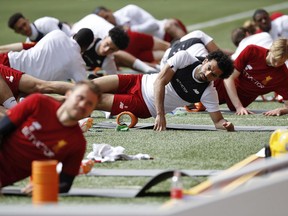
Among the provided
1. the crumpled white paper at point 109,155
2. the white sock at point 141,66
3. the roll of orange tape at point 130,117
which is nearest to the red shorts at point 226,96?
the roll of orange tape at point 130,117

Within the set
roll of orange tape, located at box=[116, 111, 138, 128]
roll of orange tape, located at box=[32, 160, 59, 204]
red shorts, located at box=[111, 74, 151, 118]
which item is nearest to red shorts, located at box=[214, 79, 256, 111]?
red shorts, located at box=[111, 74, 151, 118]

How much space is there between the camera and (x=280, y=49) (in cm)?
1017

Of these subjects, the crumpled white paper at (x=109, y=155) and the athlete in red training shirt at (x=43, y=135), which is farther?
the crumpled white paper at (x=109, y=155)

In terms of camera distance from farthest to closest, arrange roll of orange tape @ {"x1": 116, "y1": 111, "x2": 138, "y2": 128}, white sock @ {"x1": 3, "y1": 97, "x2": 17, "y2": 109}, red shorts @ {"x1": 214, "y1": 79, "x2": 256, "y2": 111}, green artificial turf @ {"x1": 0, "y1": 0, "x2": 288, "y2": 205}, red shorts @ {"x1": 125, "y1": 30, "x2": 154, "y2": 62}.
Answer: red shorts @ {"x1": 125, "y1": 30, "x2": 154, "y2": 62} < red shorts @ {"x1": 214, "y1": 79, "x2": 256, "y2": 111} < roll of orange tape @ {"x1": 116, "y1": 111, "x2": 138, "y2": 128} < white sock @ {"x1": 3, "y1": 97, "x2": 17, "y2": 109} < green artificial turf @ {"x1": 0, "y1": 0, "x2": 288, "y2": 205}

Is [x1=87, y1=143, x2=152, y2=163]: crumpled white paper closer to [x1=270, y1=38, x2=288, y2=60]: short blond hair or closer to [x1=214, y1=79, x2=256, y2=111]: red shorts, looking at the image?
[x1=270, y1=38, x2=288, y2=60]: short blond hair

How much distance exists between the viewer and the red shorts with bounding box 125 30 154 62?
50.1 feet

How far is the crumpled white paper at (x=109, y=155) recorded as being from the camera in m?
7.82

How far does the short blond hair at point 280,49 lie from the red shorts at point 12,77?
8.92 ft

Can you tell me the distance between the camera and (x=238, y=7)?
23.7 meters

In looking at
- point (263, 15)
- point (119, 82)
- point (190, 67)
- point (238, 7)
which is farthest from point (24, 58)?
point (238, 7)

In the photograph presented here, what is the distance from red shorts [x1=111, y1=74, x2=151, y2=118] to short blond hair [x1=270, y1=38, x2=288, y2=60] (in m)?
1.50

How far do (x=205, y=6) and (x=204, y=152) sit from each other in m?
16.2

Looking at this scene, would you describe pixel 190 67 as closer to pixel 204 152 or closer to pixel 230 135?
pixel 230 135

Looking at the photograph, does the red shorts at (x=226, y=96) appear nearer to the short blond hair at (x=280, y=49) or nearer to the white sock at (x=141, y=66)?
the short blond hair at (x=280, y=49)
